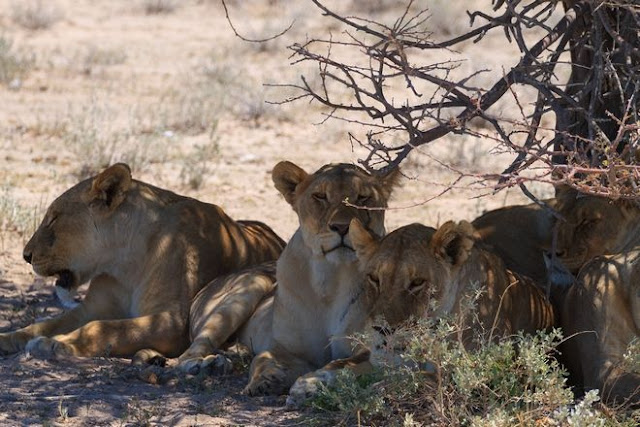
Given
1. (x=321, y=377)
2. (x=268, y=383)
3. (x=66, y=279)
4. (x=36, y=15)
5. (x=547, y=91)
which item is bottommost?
(x=268, y=383)

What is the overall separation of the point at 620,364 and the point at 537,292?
1081 millimetres

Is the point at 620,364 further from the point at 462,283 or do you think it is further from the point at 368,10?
the point at 368,10

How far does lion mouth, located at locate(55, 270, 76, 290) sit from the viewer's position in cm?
776

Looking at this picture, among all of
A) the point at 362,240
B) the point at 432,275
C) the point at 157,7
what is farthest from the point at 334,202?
the point at 157,7

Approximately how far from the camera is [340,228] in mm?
6477

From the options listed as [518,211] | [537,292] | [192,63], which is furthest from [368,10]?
[537,292]

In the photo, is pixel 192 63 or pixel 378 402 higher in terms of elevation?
pixel 192 63

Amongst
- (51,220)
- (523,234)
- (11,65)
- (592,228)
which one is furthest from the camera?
(11,65)

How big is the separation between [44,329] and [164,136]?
19.1ft

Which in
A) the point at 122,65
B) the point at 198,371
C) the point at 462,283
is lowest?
the point at 198,371

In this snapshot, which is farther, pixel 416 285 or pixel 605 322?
pixel 605 322

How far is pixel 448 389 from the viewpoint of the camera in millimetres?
5625

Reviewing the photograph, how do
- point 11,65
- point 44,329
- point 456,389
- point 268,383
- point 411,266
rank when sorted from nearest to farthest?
point 456,389 < point 411,266 < point 268,383 < point 44,329 < point 11,65

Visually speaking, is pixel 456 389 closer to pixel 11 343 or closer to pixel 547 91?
pixel 547 91
